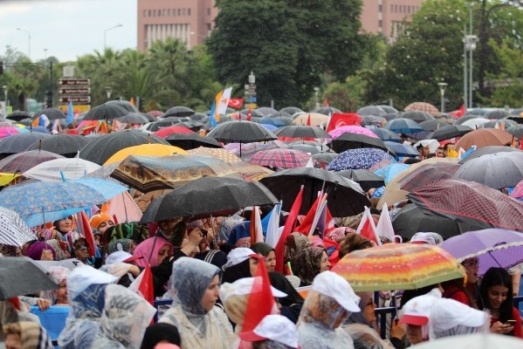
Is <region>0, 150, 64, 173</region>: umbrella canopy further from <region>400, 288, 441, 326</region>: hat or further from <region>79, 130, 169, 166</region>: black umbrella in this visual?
<region>400, 288, 441, 326</region>: hat

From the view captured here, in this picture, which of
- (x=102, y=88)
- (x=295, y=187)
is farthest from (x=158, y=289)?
(x=102, y=88)

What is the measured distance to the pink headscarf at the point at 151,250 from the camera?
9.12 m

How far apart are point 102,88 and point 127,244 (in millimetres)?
67206

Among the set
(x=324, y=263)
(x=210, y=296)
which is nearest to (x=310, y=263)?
(x=324, y=263)

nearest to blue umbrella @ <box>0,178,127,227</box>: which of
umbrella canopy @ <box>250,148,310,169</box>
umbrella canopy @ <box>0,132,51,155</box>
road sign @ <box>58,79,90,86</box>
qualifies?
umbrella canopy @ <box>250,148,310,169</box>

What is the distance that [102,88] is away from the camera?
76.8 meters

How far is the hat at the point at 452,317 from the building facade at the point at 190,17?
159986mm

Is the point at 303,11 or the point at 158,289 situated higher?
the point at 303,11

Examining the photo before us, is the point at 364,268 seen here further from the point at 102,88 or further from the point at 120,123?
the point at 102,88

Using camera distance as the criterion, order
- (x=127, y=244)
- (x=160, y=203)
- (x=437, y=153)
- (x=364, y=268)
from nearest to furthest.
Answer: (x=364, y=268), (x=160, y=203), (x=127, y=244), (x=437, y=153)

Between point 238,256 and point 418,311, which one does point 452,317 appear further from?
point 238,256

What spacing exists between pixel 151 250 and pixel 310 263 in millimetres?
1143

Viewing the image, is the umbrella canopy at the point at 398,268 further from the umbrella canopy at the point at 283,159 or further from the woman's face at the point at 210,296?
the umbrella canopy at the point at 283,159

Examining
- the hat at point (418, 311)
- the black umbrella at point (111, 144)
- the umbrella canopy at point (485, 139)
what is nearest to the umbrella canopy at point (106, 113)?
the umbrella canopy at point (485, 139)
